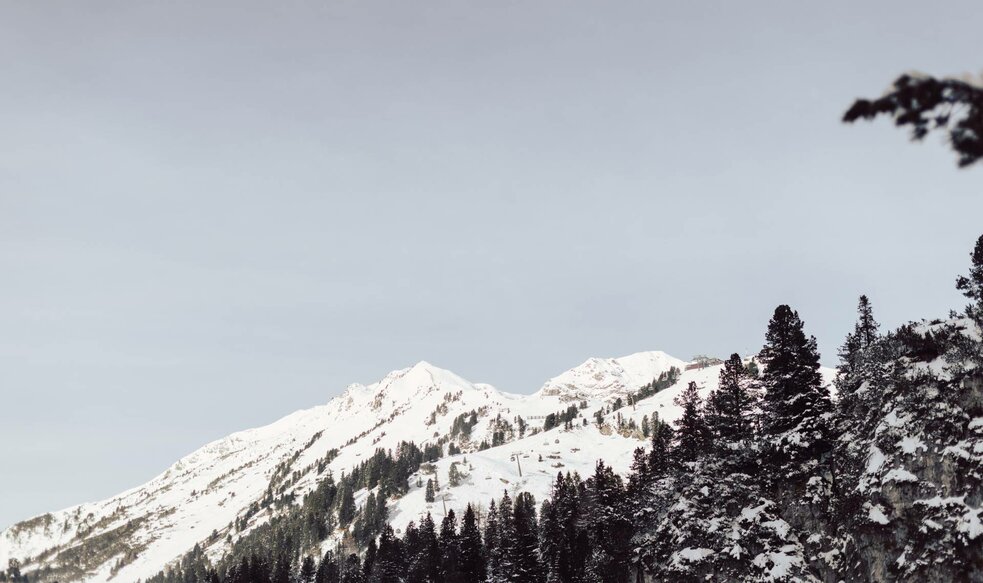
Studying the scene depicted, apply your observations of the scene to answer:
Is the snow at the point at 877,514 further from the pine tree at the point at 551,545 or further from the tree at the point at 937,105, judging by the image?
the pine tree at the point at 551,545

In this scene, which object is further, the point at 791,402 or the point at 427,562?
the point at 427,562

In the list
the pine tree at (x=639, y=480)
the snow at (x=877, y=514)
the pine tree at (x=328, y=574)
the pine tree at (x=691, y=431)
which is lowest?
the pine tree at (x=328, y=574)

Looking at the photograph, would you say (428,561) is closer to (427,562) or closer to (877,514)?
(427,562)

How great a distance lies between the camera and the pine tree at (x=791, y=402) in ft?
148

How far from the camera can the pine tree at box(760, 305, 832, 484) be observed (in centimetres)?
4506

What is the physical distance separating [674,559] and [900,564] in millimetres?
17064

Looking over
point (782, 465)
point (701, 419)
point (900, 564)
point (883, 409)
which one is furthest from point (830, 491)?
point (701, 419)

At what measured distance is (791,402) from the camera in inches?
1812

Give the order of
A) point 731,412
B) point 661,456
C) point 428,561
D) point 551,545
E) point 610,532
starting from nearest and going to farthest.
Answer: point 731,412 < point 661,456 < point 610,532 < point 551,545 < point 428,561

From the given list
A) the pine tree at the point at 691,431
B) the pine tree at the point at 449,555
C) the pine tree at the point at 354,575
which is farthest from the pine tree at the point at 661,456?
the pine tree at the point at 354,575

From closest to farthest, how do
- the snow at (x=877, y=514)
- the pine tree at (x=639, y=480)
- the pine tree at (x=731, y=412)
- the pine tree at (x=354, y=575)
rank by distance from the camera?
the snow at (x=877, y=514)
the pine tree at (x=731, y=412)
the pine tree at (x=639, y=480)
the pine tree at (x=354, y=575)

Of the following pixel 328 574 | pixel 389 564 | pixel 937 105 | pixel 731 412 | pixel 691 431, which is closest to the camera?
pixel 937 105

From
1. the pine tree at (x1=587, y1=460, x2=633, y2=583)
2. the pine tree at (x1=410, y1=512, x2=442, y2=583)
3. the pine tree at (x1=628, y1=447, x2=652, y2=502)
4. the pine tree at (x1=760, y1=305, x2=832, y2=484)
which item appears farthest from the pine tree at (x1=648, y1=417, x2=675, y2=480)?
the pine tree at (x1=410, y1=512, x2=442, y2=583)

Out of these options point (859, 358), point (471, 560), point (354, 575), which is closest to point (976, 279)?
point (859, 358)
